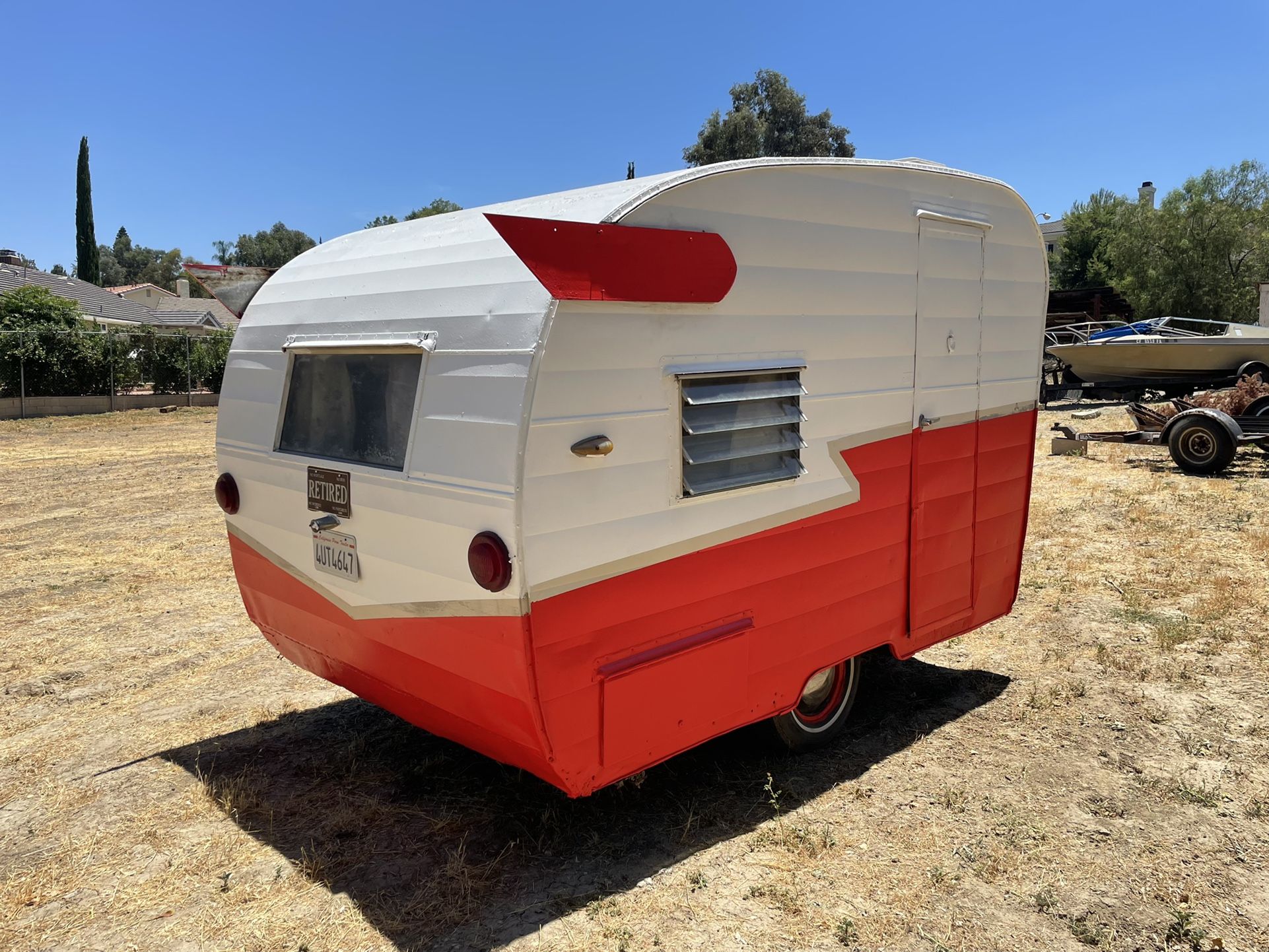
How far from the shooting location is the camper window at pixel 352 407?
341 cm

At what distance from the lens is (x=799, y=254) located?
12.4ft

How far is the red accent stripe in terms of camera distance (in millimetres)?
2887

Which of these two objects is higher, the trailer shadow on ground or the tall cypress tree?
the tall cypress tree

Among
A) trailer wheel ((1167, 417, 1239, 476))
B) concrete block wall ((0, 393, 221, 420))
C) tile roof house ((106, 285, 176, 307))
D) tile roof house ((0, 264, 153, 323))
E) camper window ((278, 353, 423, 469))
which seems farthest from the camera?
tile roof house ((106, 285, 176, 307))

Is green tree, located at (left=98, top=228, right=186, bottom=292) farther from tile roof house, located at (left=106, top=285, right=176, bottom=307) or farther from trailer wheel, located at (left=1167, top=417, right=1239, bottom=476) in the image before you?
trailer wheel, located at (left=1167, top=417, right=1239, bottom=476)

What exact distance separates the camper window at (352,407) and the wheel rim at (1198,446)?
1156 cm

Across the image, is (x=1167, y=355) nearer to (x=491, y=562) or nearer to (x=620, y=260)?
(x=620, y=260)

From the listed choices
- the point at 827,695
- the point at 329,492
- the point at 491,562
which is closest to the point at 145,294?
the point at 329,492

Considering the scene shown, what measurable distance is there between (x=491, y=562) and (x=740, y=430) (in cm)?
119

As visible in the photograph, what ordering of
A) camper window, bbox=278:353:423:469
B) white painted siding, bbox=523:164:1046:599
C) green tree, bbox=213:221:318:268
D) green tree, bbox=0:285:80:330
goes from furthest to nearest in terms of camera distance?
green tree, bbox=213:221:318:268 < green tree, bbox=0:285:80:330 < camper window, bbox=278:353:423:469 < white painted siding, bbox=523:164:1046:599

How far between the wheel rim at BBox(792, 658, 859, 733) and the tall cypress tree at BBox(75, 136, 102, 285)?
62391 mm

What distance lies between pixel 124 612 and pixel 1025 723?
6.29m

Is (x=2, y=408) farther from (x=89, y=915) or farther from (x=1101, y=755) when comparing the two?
(x=1101, y=755)

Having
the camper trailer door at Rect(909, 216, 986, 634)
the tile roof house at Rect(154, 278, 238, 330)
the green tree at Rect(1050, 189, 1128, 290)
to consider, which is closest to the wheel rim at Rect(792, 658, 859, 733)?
the camper trailer door at Rect(909, 216, 986, 634)
